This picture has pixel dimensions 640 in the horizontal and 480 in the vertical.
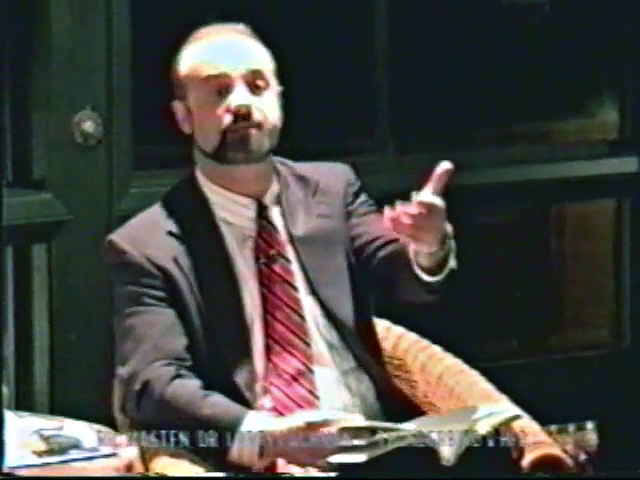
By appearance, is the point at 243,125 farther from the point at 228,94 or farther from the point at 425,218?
the point at 425,218

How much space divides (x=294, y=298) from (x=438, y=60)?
38 cm

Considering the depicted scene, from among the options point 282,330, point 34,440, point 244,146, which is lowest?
point 34,440

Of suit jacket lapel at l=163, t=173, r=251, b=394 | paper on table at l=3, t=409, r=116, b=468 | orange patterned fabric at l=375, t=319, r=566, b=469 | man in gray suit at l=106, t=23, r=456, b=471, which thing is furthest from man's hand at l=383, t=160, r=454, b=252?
paper on table at l=3, t=409, r=116, b=468

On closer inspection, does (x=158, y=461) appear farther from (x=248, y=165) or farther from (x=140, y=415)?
(x=248, y=165)

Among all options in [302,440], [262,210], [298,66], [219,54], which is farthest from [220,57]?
[302,440]

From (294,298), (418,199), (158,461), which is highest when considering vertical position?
(418,199)

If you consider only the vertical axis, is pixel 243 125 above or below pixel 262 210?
above

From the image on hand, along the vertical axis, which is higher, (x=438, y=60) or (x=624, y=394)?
(x=438, y=60)

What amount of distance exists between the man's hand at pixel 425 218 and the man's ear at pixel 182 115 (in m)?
0.29

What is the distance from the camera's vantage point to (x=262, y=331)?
1.85 metres

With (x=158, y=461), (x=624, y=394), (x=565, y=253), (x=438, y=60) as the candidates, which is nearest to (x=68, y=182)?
(x=158, y=461)

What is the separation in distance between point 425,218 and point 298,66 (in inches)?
10.6

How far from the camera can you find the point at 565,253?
1.91m

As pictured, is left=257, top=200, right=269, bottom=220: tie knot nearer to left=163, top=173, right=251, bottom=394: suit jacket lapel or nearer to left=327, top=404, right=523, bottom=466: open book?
left=163, top=173, right=251, bottom=394: suit jacket lapel
